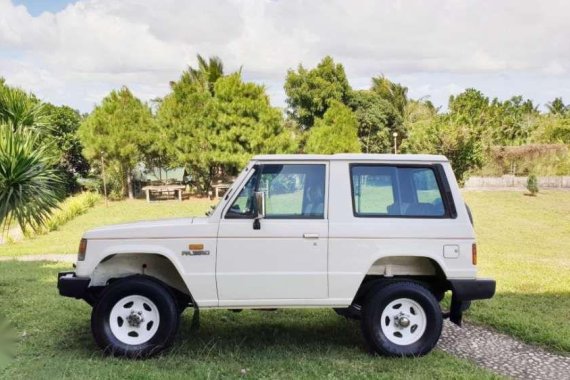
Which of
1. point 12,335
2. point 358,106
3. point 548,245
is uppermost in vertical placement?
point 358,106

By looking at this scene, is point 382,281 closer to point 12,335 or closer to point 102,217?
point 12,335

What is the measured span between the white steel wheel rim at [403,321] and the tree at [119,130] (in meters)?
23.5

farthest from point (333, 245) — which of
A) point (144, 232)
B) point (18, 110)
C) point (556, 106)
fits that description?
point (556, 106)

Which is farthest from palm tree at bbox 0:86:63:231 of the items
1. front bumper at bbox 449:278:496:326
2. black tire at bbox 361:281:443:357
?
front bumper at bbox 449:278:496:326

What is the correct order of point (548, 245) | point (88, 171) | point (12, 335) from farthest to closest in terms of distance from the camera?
1. point (88, 171)
2. point (548, 245)
3. point (12, 335)

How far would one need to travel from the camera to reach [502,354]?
588cm

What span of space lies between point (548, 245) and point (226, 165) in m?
16.4

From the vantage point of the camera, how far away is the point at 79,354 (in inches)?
220

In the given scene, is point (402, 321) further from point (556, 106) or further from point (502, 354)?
point (556, 106)

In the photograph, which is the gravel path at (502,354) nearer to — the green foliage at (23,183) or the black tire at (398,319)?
the black tire at (398,319)

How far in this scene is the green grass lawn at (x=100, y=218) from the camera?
15.1 metres

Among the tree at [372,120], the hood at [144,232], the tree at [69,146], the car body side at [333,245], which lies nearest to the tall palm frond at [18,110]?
the hood at [144,232]

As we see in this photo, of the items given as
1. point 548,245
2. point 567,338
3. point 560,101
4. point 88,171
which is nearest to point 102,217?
point 88,171

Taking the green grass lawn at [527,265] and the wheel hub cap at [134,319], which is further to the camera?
the green grass lawn at [527,265]
